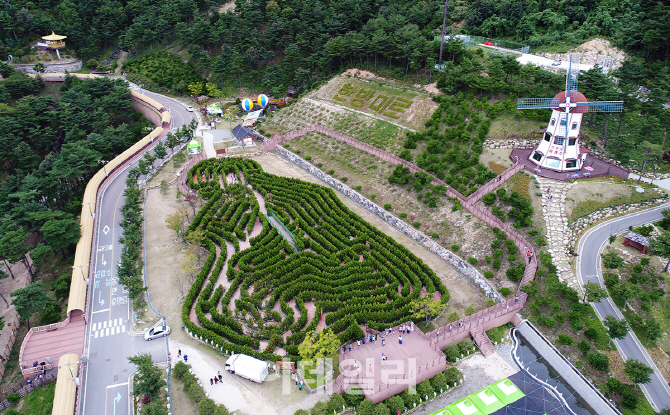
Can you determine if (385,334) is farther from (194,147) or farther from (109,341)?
(194,147)

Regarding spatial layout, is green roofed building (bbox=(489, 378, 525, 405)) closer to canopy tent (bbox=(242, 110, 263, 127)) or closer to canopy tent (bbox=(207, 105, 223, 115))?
canopy tent (bbox=(242, 110, 263, 127))

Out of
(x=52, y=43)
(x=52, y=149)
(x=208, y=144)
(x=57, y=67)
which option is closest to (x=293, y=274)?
(x=208, y=144)

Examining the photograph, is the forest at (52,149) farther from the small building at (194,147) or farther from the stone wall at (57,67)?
the small building at (194,147)

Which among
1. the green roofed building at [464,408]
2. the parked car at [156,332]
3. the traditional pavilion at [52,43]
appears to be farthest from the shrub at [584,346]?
the traditional pavilion at [52,43]

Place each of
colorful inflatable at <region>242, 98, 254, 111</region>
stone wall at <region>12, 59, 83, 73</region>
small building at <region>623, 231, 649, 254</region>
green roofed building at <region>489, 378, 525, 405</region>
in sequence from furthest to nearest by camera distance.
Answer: stone wall at <region>12, 59, 83, 73</region> < colorful inflatable at <region>242, 98, 254, 111</region> < small building at <region>623, 231, 649, 254</region> < green roofed building at <region>489, 378, 525, 405</region>

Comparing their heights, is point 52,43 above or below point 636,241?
above

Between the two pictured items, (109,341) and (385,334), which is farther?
(109,341)

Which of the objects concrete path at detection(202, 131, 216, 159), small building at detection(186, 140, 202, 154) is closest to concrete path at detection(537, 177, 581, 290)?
concrete path at detection(202, 131, 216, 159)
